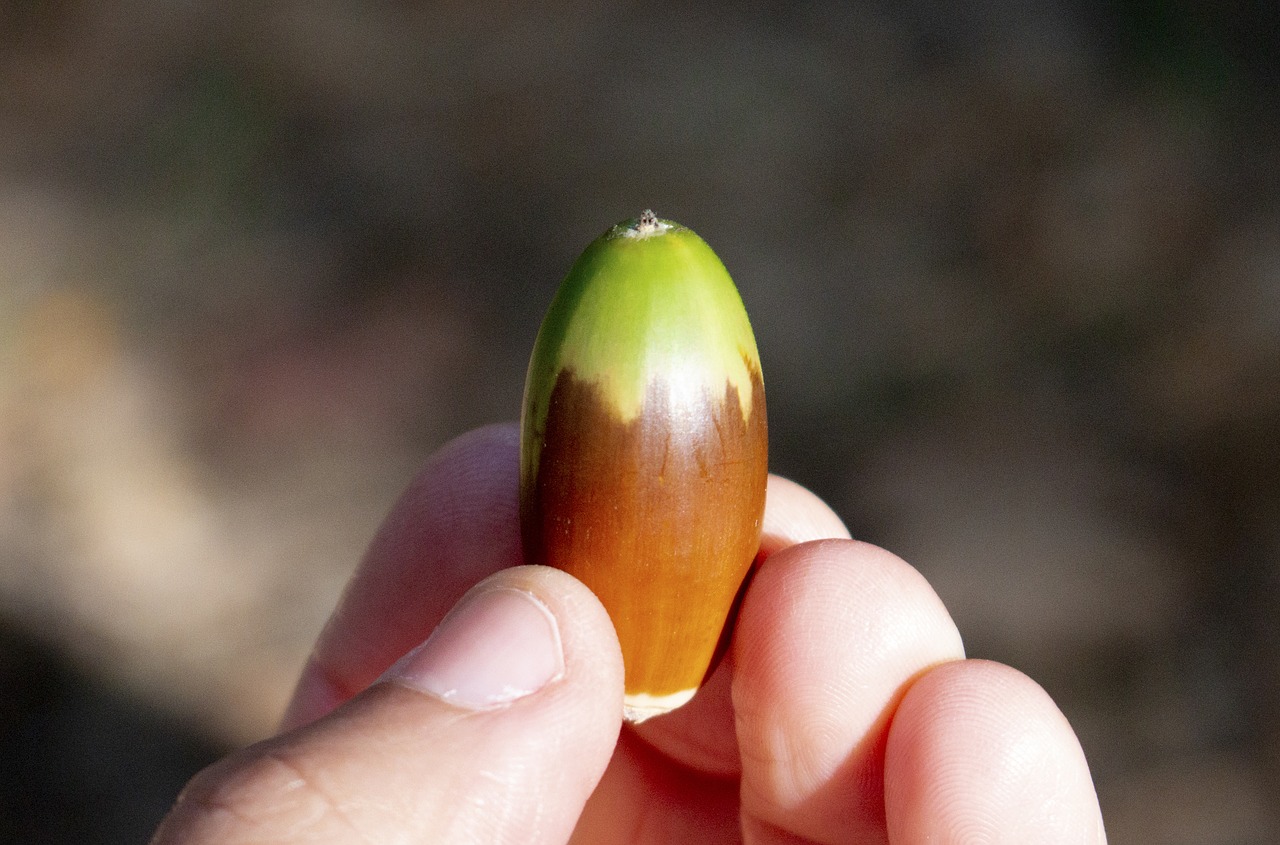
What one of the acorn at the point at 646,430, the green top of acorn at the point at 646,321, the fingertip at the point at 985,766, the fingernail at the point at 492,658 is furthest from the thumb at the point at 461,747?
the fingertip at the point at 985,766

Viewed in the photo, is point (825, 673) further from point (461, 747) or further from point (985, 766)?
point (461, 747)

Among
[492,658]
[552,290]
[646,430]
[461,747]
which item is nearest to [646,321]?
[646,430]

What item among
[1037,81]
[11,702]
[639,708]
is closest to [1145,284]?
[1037,81]

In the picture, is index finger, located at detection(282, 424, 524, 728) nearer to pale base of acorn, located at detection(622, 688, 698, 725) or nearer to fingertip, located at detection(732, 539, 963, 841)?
pale base of acorn, located at detection(622, 688, 698, 725)

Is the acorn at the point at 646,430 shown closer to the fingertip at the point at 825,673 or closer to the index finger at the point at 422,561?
the fingertip at the point at 825,673

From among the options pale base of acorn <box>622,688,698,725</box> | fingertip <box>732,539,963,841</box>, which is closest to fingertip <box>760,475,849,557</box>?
fingertip <box>732,539,963,841</box>

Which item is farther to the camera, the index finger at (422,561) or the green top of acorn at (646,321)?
the index finger at (422,561)

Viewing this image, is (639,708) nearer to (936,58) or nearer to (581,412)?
(581,412)
